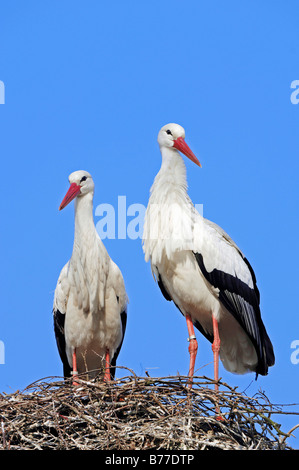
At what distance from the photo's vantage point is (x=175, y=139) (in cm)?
819

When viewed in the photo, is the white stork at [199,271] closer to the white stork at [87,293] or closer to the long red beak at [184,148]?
the long red beak at [184,148]

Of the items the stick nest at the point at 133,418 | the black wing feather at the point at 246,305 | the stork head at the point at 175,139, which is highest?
the stork head at the point at 175,139

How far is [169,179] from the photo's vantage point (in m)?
8.04

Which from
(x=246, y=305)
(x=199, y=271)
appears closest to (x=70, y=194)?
(x=199, y=271)

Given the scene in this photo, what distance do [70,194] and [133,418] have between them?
243 centimetres

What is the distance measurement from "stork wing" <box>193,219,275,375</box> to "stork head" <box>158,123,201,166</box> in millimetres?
602

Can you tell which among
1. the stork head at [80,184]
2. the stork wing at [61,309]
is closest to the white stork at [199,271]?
the stork head at [80,184]

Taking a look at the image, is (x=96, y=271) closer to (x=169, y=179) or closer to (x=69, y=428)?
(x=169, y=179)

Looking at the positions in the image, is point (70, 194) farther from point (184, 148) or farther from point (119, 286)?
point (184, 148)

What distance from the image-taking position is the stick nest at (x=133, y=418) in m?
6.30

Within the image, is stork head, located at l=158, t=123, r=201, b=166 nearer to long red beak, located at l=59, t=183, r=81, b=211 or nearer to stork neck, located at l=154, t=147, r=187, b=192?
stork neck, located at l=154, t=147, r=187, b=192
